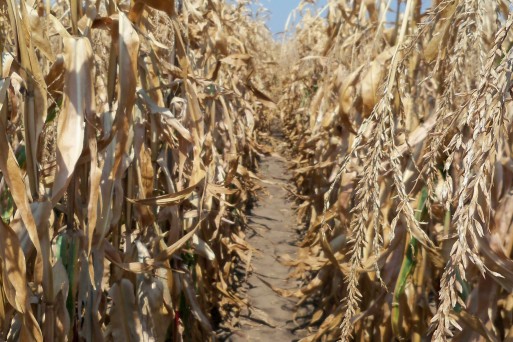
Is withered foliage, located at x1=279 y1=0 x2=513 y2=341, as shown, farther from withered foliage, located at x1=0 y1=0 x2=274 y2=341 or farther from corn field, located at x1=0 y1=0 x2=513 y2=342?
withered foliage, located at x1=0 y1=0 x2=274 y2=341

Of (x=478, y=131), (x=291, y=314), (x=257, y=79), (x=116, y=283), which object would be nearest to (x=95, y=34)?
(x=116, y=283)

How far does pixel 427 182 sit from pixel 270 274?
2.70m

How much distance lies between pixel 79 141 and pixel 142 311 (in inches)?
29.3

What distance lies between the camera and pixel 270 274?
3.35m

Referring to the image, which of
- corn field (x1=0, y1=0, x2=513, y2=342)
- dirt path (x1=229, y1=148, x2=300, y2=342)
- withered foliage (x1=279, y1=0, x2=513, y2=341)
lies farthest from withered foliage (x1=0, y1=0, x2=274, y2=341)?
dirt path (x1=229, y1=148, x2=300, y2=342)

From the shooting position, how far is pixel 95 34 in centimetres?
170

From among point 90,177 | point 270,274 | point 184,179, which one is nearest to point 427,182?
point 90,177

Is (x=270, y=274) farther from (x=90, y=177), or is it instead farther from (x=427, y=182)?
(x=427, y=182)

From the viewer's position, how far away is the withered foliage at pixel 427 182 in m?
0.55

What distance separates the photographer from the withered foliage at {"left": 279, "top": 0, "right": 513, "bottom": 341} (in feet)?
1.81

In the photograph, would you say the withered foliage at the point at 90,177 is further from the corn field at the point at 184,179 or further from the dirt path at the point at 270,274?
the dirt path at the point at 270,274

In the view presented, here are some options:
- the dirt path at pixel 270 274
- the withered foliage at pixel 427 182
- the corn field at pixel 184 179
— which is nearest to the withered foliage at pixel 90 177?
the corn field at pixel 184 179

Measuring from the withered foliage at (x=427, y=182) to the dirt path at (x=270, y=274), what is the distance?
211 millimetres

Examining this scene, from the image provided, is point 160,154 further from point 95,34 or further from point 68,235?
point 68,235
